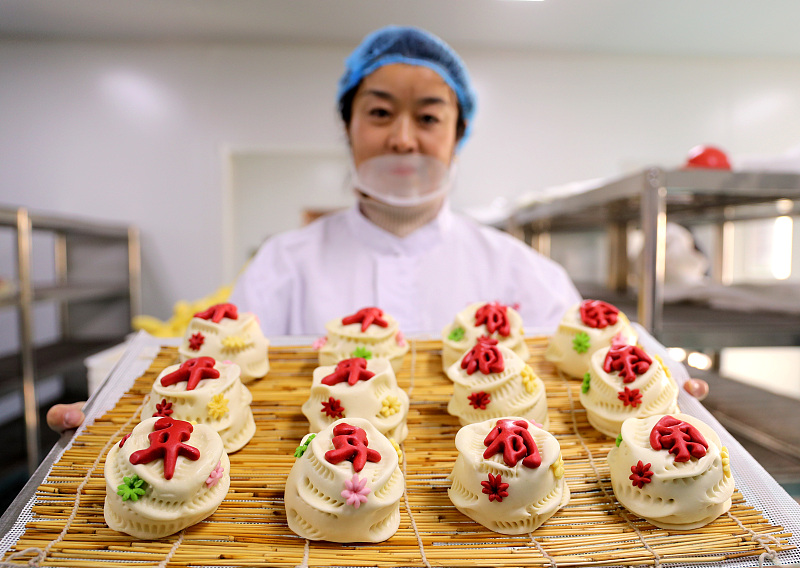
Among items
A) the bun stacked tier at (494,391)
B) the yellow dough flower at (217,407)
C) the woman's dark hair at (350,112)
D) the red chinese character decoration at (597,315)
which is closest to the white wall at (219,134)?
the woman's dark hair at (350,112)

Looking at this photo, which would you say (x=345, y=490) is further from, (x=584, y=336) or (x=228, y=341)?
(x=584, y=336)

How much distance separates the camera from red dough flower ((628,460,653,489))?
1.88 feet

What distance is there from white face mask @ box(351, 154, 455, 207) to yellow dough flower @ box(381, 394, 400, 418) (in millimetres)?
828

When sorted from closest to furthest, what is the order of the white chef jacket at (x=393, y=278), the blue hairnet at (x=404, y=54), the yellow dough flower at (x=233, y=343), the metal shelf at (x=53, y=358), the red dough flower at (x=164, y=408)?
the red dough flower at (x=164, y=408) < the yellow dough flower at (x=233, y=343) < the blue hairnet at (x=404, y=54) < the white chef jacket at (x=393, y=278) < the metal shelf at (x=53, y=358)

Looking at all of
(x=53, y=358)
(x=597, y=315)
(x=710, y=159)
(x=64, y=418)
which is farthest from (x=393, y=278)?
(x=53, y=358)

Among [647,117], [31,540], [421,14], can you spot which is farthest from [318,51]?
[647,117]

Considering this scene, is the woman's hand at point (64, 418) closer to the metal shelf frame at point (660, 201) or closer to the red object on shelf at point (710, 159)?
the metal shelf frame at point (660, 201)

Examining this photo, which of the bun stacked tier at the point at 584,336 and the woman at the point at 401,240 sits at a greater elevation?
the woman at the point at 401,240

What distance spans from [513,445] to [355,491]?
0.68 ft

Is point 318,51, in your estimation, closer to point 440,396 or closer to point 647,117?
point 440,396

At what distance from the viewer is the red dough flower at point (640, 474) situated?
57 centimetres

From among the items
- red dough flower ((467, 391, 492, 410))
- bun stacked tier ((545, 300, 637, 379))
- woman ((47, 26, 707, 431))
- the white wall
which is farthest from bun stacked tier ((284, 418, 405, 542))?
the white wall

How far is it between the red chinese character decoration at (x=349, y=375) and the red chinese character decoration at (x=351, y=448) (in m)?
0.14

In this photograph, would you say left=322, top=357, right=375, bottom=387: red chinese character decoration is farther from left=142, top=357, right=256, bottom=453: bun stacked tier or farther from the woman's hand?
the woman's hand
